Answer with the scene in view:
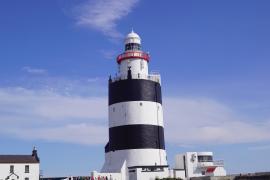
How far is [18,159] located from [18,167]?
136 cm

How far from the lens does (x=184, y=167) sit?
60.4 m

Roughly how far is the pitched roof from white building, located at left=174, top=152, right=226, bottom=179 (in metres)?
20.5

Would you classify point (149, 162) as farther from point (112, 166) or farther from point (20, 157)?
point (20, 157)

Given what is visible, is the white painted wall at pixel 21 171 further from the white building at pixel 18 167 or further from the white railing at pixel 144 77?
the white railing at pixel 144 77

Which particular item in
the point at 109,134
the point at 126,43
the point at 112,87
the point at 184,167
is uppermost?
the point at 126,43

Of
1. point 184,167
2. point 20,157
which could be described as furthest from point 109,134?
point 20,157

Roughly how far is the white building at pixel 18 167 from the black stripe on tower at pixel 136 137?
14496 millimetres

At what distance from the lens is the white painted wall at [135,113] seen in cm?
5759

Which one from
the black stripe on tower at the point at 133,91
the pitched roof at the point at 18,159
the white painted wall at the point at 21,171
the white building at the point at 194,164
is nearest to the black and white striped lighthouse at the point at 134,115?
the black stripe on tower at the point at 133,91

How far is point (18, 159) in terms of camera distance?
6688 centimetres

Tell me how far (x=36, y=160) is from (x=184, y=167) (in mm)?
21293

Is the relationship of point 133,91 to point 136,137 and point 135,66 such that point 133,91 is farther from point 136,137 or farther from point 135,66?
point 136,137

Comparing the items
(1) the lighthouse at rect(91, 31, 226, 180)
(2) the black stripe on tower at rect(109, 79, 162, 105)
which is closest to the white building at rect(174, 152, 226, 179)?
(1) the lighthouse at rect(91, 31, 226, 180)

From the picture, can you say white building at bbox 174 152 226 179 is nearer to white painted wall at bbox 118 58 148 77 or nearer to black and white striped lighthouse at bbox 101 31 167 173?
black and white striped lighthouse at bbox 101 31 167 173
